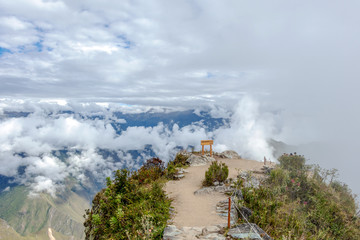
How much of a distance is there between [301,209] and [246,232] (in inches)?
280

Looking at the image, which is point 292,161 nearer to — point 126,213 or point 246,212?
point 246,212

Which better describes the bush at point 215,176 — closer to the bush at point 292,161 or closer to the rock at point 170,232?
the rock at point 170,232

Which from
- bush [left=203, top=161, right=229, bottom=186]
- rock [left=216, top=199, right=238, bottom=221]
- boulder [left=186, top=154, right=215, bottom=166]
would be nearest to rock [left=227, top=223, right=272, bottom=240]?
rock [left=216, top=199, right=238, bottom=221]

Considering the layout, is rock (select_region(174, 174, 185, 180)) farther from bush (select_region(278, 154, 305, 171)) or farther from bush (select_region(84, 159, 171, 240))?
bush (select_region(278, 154, 305, 171))

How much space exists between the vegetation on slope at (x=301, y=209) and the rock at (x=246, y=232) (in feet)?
2.27

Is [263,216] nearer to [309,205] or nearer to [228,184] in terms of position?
[228,184]

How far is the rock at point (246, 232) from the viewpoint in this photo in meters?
6.68

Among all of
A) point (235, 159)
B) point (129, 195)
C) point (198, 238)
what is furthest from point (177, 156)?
point (198, 238)

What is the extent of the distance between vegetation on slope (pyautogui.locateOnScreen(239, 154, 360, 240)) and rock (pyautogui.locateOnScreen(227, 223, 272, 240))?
2.27ft

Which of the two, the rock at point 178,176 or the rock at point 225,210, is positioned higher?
the rock at point 225,210

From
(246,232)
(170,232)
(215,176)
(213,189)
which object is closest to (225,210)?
(246,232)

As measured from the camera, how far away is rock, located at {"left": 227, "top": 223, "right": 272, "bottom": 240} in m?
6.68

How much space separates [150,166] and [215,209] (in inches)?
341

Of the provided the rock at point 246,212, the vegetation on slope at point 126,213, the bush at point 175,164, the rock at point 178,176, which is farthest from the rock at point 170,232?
the bush at point 175,164
